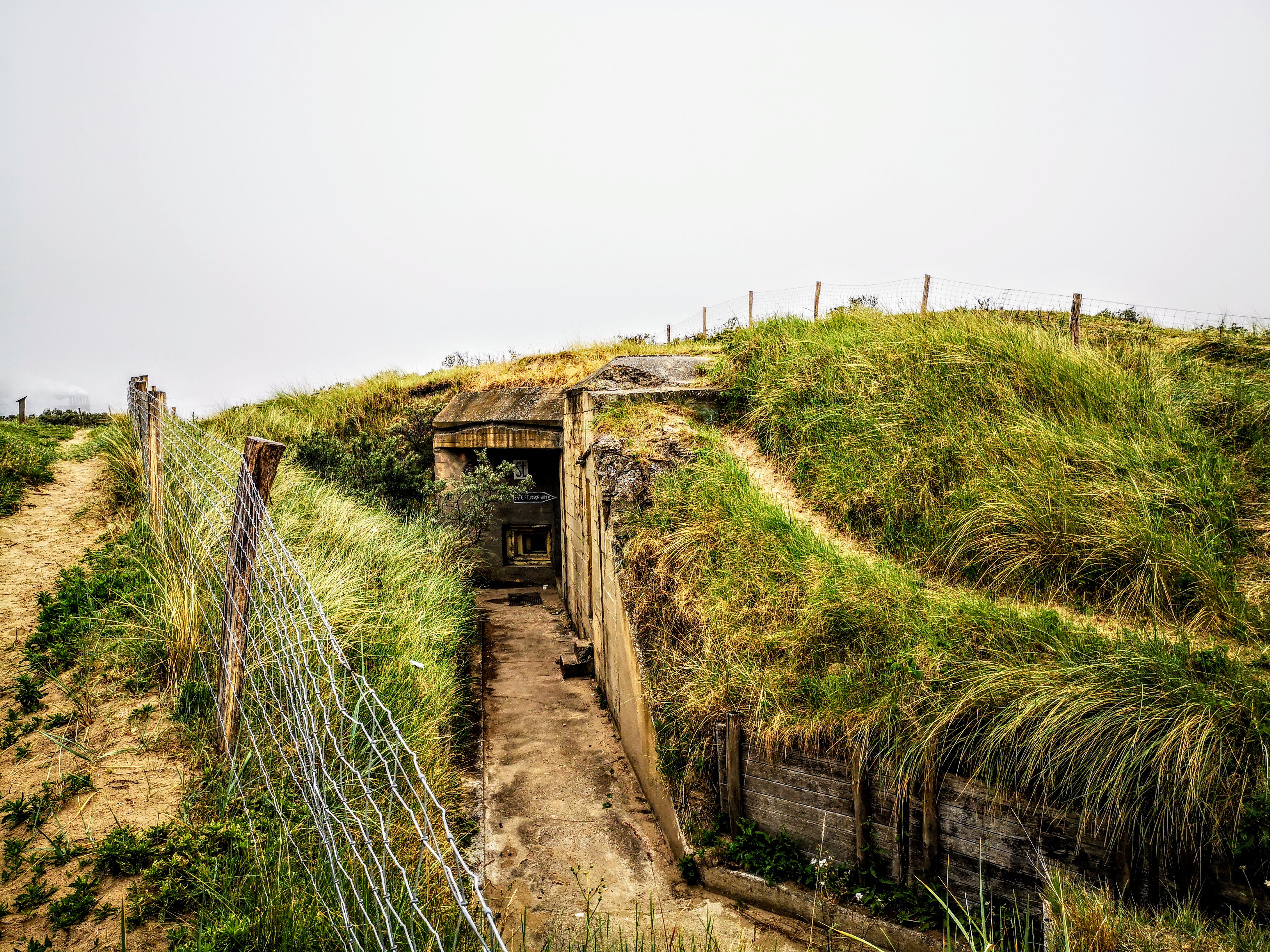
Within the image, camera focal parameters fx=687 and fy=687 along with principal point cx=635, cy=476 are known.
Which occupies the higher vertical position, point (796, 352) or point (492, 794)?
point (796, 352)

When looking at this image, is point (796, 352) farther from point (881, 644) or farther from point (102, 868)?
point (102, 868)

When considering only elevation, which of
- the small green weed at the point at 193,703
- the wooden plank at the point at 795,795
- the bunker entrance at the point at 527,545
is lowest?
the wooden plank at the point at 795,795

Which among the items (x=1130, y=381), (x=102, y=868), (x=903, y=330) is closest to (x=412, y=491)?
(x=903, y=330)

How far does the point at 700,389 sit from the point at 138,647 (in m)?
6.32

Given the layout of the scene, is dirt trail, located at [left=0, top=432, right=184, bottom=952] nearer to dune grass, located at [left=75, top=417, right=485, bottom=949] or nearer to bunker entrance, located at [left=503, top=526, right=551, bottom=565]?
dune grass, located at [left=75, top=417, right=485, bottom=949]

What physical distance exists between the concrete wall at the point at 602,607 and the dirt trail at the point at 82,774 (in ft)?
10.6

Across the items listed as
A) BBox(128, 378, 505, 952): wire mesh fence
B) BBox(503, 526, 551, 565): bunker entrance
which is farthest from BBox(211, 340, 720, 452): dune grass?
BBox(128, 378, 505, 952): wire mesh fence

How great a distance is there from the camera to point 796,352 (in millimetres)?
8352

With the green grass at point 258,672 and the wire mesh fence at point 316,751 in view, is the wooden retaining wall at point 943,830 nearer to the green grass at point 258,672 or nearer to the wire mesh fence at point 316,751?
the wire mesh fence at point 316,751

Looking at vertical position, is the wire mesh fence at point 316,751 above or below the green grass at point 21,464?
below

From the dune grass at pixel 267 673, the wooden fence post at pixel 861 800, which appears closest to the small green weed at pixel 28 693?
the dune grass at pixel 267 673

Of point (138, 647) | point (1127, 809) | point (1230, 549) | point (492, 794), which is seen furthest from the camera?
point (492, 794)

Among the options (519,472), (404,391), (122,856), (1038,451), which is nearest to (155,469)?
(122,856)

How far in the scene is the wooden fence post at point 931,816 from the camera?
3.91 m
